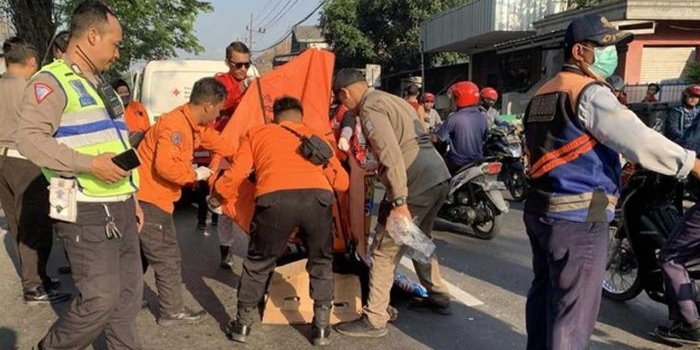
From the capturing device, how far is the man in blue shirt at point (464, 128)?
685 centimetres

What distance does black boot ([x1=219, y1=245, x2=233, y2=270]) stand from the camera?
18.3 feet

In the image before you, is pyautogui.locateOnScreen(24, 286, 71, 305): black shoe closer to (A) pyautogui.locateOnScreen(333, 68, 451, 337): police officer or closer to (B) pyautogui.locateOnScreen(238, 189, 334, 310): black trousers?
(B) pyautogui.locateOnScreen(238, 189, 334, 310): black trousers

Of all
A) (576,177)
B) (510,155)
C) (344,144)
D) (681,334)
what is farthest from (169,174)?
(510,155)

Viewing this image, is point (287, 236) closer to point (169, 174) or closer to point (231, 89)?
point (169, 174)

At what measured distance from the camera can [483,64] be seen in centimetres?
2464

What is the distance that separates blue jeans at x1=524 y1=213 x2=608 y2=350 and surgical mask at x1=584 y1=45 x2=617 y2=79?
2.21ft

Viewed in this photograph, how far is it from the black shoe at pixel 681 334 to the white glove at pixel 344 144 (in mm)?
2778

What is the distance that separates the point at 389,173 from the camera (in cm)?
368

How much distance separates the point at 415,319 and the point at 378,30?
25923 mm

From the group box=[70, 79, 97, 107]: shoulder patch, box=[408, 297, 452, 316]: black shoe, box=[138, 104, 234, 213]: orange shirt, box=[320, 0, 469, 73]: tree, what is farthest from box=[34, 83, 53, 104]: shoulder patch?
box=[320, 0, 469, 73]: tree

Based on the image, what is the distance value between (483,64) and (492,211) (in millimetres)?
18818

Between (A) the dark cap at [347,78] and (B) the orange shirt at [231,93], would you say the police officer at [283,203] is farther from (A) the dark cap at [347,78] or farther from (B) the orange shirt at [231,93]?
(B) the orange shirt at [231,93]

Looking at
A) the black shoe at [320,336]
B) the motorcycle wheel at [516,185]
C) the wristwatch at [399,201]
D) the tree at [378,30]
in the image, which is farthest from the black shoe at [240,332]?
the tree at [378,30]

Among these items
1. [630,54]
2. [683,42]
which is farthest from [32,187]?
[683,42]
